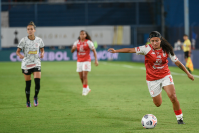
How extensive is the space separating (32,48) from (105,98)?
287cm

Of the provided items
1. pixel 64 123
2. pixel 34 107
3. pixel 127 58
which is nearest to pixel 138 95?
Result: pixel 34 107

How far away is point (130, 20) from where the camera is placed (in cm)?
4516

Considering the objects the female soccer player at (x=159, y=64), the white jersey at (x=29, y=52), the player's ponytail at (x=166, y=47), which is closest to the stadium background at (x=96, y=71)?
the female soccer player at (x=159, y=64)

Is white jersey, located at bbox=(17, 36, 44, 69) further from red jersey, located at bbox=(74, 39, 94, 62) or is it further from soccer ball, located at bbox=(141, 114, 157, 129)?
soccer ball, located at bbox=(141, 114, 157, 129)

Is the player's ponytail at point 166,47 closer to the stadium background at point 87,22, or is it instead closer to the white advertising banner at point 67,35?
the stadium background at point 87,22

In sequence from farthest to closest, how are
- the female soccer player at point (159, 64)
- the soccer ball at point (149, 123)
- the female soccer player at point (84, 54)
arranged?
the female soccer player at point (84, 54)
the female soccer player at point (159, 64)
the soccer ball at point (149, 123)

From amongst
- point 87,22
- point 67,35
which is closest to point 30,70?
point 67,35

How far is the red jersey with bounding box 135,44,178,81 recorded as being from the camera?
7012mm

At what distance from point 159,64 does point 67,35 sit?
120ft

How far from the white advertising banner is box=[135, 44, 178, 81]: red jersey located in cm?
3533

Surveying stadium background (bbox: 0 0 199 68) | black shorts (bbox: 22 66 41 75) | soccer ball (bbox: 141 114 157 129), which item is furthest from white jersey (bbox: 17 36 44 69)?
stadium background (bbox: 0 0 199 68)

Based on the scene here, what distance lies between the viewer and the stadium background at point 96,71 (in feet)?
24.0

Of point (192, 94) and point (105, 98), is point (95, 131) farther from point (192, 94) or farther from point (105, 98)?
point (192, 94)

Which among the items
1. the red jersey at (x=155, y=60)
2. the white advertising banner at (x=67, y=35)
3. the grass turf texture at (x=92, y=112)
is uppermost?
the white advertising banner at (x=67, y=35)
